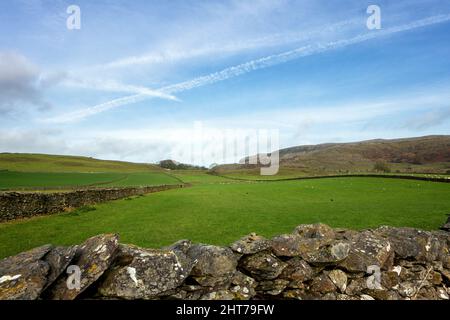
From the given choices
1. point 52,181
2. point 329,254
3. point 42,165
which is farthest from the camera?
point 42,165

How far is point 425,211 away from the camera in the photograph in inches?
488

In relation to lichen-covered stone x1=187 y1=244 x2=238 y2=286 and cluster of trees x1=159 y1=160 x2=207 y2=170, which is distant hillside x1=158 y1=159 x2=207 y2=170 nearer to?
cluster of trees x1=159 y1=160 x2=207 y2=170

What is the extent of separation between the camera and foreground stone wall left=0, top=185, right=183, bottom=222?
1516 centimetres

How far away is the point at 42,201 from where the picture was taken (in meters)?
17.1

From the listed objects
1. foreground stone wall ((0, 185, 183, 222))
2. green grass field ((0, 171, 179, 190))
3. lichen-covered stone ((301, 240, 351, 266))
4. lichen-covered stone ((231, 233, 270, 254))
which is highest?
lichen-covered stone ((231, 233, 270, 254))

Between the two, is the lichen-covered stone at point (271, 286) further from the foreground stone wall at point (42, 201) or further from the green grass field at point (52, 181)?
the green grass field at point (52, 181)

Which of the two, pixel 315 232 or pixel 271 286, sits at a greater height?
pixel 315 232

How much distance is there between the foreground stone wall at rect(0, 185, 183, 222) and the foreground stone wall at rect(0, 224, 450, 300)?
1417 centimetres

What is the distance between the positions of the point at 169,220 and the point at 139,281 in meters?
8.28

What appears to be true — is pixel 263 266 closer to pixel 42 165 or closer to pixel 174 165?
pixel 42 165

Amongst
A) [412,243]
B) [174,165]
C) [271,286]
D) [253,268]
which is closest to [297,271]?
[271,286]

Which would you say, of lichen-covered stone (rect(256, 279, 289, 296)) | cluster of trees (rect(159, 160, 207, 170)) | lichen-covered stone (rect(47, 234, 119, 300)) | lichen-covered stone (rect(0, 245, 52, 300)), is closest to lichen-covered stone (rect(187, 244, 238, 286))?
lichen-covered stone (rect(256, 279, 289, 296))

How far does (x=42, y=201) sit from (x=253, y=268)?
56.2ft

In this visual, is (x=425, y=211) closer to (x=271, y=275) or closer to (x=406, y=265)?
(x=406, y=265)
